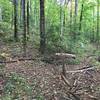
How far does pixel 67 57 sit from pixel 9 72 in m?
4.09

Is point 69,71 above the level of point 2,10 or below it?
below

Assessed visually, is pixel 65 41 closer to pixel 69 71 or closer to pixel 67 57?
pixel 67 57

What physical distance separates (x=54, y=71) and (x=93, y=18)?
75.4 feet

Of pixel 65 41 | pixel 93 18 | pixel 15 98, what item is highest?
pixel 93 18

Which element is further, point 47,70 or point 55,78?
point 47,70

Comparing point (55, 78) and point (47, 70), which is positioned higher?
point (47, 70)

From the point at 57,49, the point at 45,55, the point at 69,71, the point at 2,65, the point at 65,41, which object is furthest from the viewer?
the point at 65,41

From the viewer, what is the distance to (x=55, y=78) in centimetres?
996

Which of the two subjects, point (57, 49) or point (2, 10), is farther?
point (2, 10)

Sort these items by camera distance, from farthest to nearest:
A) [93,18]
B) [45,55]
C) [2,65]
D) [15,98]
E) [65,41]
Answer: [93,18]
[65,41]
[45,55]
[2,65]
[15,98]

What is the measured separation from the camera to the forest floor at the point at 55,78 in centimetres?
860

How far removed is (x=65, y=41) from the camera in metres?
14.5

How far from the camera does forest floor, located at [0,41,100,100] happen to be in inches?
339

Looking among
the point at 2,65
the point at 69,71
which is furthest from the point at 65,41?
the point at 2,65
